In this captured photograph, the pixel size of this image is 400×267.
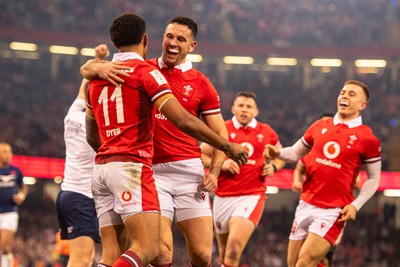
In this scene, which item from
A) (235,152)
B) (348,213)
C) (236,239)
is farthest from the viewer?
(236,239)

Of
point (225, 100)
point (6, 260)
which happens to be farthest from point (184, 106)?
point (225, 100)

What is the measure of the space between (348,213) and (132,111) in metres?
3.30

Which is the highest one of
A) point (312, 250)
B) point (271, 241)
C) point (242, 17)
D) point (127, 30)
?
point (242, 17)

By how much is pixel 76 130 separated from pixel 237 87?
3715 cm

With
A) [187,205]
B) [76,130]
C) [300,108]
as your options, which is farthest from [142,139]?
[300,108]

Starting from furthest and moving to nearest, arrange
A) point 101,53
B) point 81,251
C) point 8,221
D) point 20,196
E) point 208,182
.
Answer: point 8,221 → point 20,196 → point 81,251 → point 101,53 → point 208,182

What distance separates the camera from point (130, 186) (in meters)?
5.54

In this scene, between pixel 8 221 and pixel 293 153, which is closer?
pixel 293 153

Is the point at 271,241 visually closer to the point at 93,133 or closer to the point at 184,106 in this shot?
the point at 184,106

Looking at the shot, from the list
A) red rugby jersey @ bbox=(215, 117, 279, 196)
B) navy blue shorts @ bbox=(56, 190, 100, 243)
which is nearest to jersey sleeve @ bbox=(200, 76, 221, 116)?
navy blue shorts @ bbox=(56, 190, 100, 243)

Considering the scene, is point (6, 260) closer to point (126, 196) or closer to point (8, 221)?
point (8, 221)

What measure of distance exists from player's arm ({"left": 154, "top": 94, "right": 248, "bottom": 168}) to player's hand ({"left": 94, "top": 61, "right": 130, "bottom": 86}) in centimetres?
37

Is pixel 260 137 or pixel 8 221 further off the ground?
pixel 260 137

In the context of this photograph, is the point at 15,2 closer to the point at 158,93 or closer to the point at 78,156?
the point at 78,156
